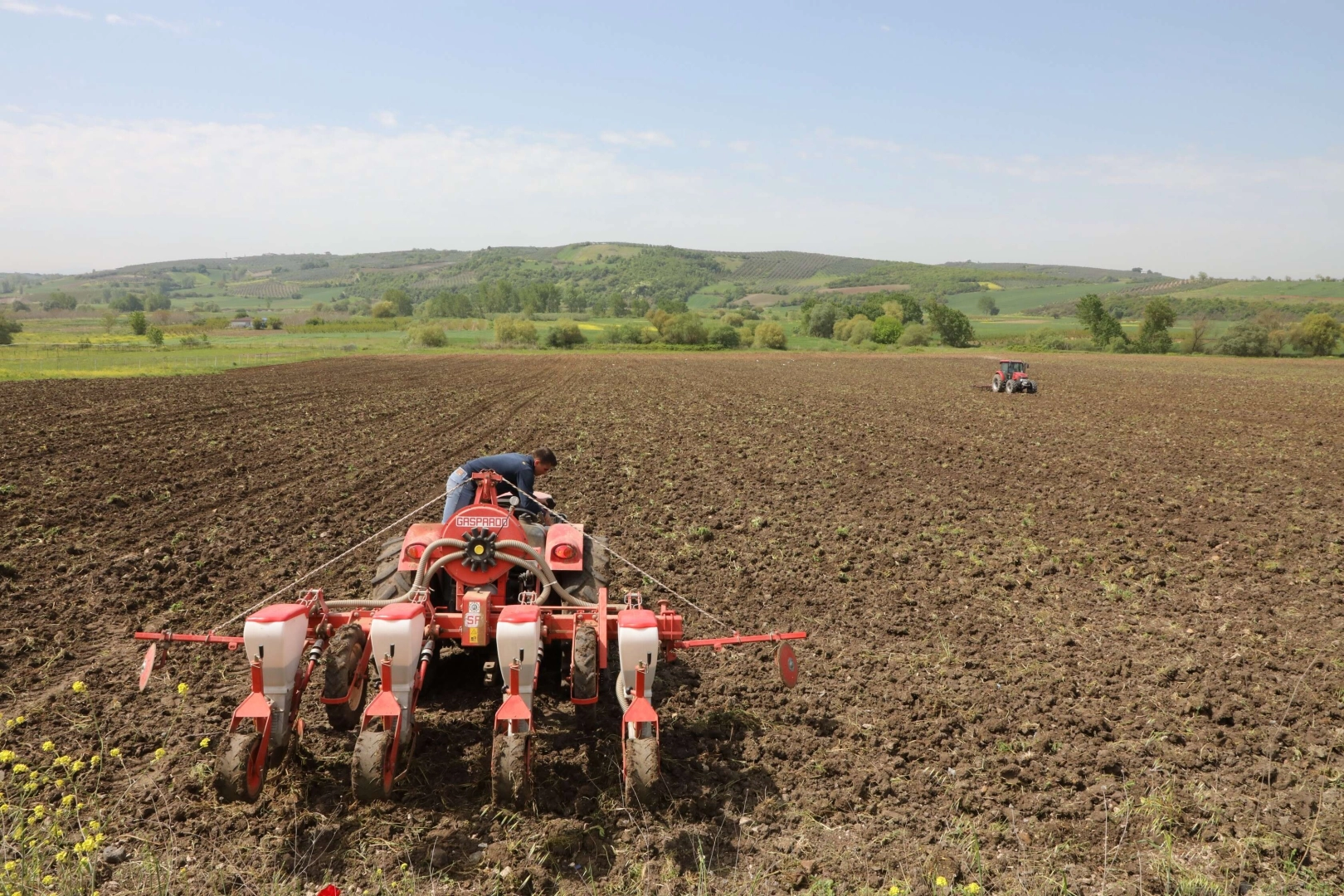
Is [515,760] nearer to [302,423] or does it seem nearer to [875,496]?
[875,496]

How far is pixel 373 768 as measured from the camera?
4383mm

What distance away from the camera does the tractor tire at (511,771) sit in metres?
4.44

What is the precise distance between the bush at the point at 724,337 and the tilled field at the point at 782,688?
71404 mm

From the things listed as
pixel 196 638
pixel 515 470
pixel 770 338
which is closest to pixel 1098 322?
pixel 770 338

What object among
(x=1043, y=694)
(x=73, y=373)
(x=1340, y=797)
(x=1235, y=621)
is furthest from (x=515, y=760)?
(x=73, y=373)

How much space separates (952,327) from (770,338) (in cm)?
2118

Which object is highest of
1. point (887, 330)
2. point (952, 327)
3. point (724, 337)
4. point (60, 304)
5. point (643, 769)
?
point (60, 304)

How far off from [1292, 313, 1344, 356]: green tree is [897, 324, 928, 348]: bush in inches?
1295

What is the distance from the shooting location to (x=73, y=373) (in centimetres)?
3709

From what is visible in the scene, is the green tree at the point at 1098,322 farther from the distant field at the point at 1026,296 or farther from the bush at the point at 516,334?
the distant field at the point at 1026,296

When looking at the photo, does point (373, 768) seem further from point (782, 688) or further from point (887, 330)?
point (887, 330)

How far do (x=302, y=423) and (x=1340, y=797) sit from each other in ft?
71.0

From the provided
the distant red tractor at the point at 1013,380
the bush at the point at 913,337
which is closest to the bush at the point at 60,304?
the bush at the point at 913,337

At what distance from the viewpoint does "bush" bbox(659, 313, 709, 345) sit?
291 feet
